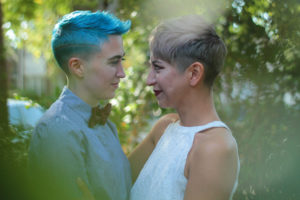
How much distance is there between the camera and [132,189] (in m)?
1.83

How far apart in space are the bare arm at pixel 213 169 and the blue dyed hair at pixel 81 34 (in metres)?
0.75

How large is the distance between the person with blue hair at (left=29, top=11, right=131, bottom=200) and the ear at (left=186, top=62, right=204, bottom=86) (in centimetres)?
39

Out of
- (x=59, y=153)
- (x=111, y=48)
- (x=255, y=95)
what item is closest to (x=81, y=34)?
(x=111, y=48)

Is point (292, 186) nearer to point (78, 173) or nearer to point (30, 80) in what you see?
point (78, 173)

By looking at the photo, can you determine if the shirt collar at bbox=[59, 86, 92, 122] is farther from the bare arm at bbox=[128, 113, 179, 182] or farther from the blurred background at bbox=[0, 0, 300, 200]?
the bare arm at bbox=[128, 113, 179, 182]

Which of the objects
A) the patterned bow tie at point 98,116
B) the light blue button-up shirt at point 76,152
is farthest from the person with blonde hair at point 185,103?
the patterned bow tie at point 98,116

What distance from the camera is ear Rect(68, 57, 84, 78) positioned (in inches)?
68.2

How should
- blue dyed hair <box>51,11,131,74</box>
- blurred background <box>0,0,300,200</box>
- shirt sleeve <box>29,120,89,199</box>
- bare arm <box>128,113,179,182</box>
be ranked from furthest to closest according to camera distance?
blurred background <box>0,0,300,200</box>
bare arm <box>128,113,179,182</box>
blue dyed hair <box>51,11,131,74</box>
shirt sleeve <box>29,120,89,199</box>

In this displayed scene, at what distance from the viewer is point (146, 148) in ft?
6.93

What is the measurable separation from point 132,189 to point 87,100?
55 cm

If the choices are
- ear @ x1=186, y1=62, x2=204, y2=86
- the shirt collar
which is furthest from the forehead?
ear @ x1=186, y1=62, x2=204, y2=86

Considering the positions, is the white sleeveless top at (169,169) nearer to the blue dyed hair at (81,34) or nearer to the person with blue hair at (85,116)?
the person with blue hair at (85,116)

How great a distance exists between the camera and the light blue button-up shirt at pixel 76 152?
146 centimetres

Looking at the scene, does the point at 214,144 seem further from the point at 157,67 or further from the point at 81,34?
the point at 81,34
